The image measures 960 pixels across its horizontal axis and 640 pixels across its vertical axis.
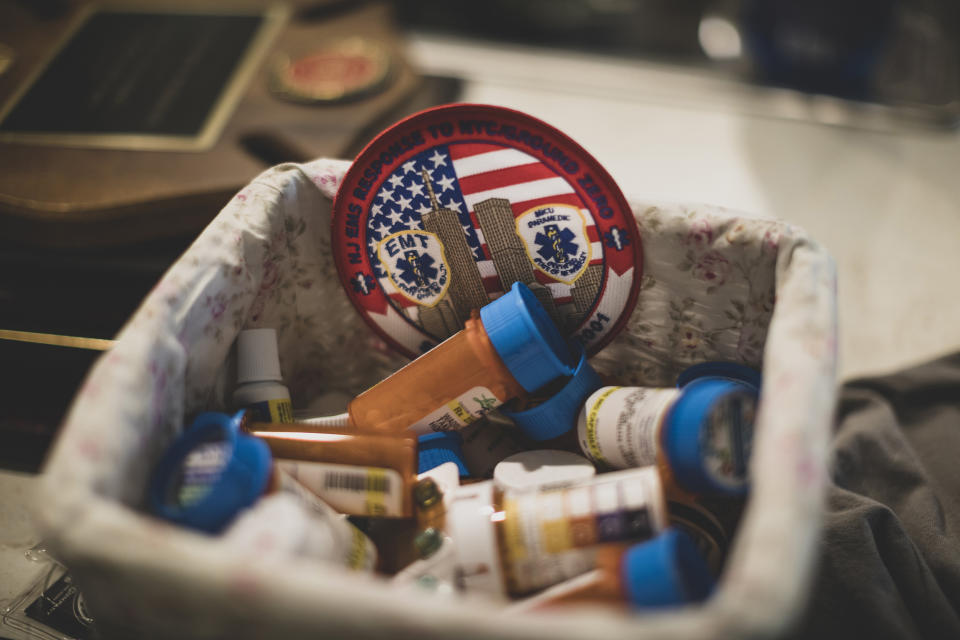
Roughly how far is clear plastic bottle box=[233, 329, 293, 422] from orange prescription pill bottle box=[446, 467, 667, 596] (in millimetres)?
184

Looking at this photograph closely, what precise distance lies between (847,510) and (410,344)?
0.37 metres

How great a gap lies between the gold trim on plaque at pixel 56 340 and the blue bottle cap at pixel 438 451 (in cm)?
32

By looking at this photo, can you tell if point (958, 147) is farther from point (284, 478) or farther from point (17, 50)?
point (17, 50)

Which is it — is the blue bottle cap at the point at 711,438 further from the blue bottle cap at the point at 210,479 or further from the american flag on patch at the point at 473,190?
the blue bottle cap at the point at 210,479

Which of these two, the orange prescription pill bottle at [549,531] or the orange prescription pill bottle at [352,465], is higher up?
the orange prescription pill bottle at [352,465]

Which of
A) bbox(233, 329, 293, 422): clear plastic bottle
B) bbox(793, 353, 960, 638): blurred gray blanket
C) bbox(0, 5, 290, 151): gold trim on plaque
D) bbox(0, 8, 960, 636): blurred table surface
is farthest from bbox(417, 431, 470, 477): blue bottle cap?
bbox(0, 5, 290, 151): gold trim on plaque

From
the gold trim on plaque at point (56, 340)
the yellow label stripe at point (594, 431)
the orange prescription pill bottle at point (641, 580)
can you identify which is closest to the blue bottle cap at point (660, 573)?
the orange prescription pill bottle at point (641, 580)

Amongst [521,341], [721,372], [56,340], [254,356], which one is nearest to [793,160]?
[721,372]

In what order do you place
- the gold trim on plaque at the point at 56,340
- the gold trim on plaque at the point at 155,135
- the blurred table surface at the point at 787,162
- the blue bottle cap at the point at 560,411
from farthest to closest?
the blurred table surface at the point at 787,162 < the gold trim on plaque at the point at 155,135 < the gold trim on plaque at the point at 56,340 < the blue bottle cap at the point at 560,411

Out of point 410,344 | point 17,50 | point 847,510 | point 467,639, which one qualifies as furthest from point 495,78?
point 467,639

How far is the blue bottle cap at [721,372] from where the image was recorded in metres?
0.51

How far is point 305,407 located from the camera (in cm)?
62

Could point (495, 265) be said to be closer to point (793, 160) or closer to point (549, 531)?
point (549, 531)

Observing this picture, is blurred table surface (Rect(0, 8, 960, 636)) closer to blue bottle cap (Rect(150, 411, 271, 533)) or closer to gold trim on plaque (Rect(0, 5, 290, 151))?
gold trim on plaque (Rect(0, 5, 290, 151))
